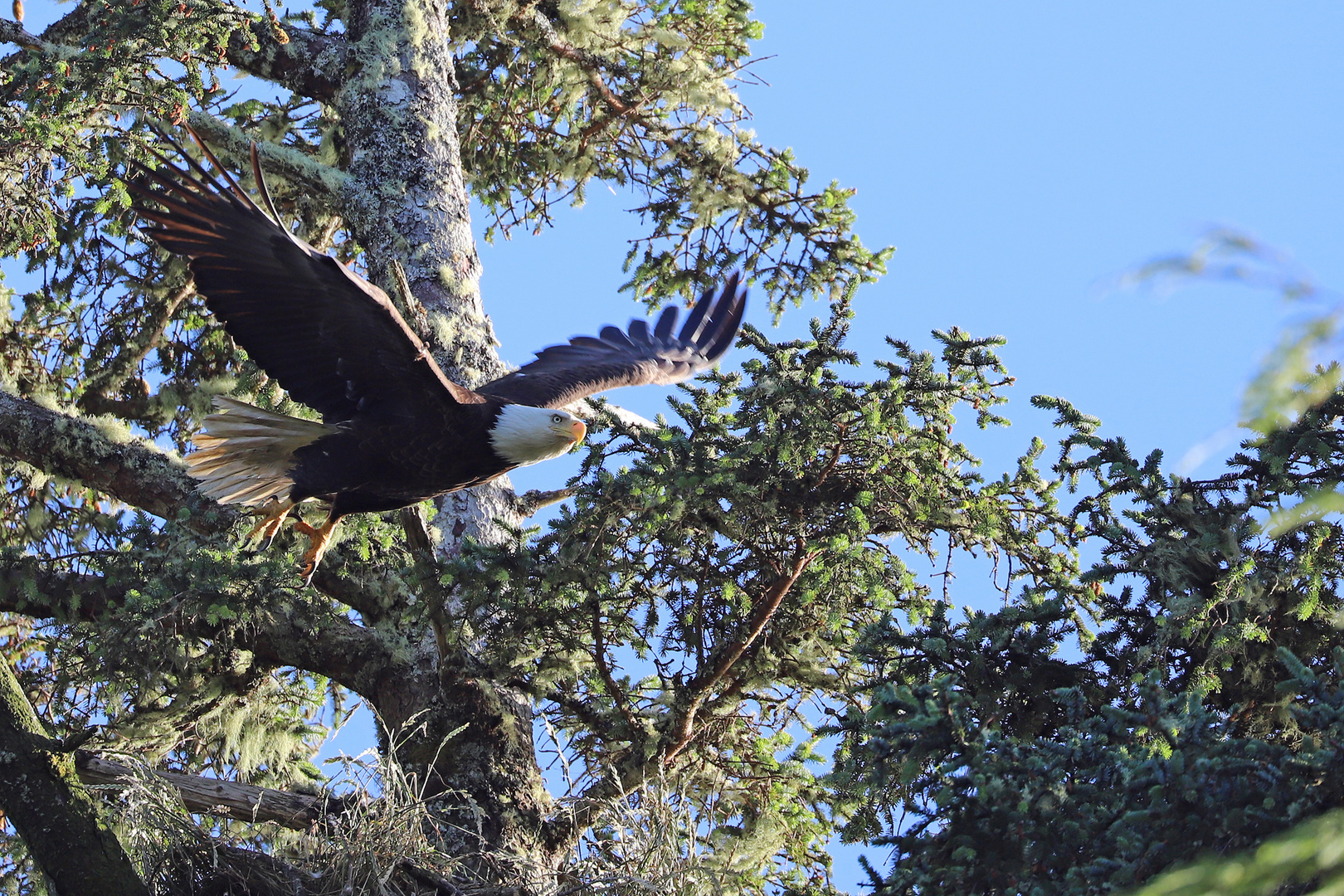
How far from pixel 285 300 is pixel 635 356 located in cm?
197

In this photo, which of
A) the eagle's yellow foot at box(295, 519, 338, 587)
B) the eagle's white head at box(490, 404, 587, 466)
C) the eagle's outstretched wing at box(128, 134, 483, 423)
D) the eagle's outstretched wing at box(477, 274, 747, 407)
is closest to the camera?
the eagle's outstretched wing at box(128, 134, 483, 423)

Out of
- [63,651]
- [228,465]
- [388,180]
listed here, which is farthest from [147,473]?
[388,180]

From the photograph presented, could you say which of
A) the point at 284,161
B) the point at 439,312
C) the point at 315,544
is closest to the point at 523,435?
the point at 439,312

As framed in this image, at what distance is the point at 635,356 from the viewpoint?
6.15 metres

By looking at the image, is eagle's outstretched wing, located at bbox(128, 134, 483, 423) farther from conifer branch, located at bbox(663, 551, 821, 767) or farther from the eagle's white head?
conifer branch, located at bbox(663, 551, 821, 767)

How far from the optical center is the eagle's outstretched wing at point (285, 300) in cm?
448

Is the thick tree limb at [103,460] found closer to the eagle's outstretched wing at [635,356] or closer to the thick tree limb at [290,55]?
the eagle's outstretched wing at [635,356]

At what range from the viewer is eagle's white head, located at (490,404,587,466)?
4.87 meters

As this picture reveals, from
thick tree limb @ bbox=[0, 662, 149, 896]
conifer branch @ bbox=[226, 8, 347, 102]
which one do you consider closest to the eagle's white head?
thick tree limb @ bbox=[0, 662, 149, 896]

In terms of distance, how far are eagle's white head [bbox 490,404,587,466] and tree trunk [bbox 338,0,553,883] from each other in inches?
21.4

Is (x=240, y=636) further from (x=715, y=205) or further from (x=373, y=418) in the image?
(x=715, y=205)

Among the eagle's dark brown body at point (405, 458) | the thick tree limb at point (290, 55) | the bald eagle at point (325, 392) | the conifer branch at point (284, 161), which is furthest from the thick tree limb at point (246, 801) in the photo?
the thick tree limb at point (290, 55)

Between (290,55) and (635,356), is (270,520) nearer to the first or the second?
(635,356)

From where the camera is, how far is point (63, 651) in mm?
5105
